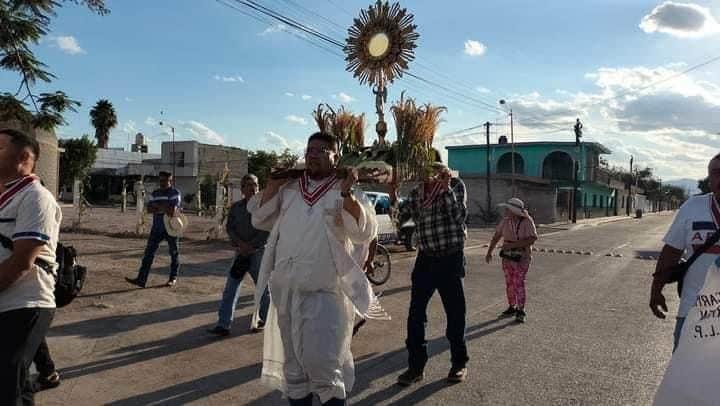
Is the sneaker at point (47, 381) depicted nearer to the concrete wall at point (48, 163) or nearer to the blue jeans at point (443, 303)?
the blue jeans at point (443, 303)

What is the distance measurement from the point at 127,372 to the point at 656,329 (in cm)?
639

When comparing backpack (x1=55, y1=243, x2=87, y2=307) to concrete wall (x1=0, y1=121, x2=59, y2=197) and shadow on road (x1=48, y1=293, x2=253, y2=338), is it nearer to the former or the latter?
shadow on road (x1=48, y1=293, x2=253, y2=338)

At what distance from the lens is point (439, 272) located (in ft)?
16.6

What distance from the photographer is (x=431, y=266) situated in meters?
5.08

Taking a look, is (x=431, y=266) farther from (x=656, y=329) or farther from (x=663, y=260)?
(x=656, y=329)

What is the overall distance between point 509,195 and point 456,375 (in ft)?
120

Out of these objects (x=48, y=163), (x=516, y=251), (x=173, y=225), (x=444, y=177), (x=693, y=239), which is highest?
(x=48, y=163)

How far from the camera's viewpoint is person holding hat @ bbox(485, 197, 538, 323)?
26.0 feet

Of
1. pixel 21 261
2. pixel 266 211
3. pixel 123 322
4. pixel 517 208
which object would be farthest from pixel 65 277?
pixel 517 208

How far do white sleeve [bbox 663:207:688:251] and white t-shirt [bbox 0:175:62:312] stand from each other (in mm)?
3687

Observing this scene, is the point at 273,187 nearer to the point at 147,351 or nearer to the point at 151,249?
the point at 147,351

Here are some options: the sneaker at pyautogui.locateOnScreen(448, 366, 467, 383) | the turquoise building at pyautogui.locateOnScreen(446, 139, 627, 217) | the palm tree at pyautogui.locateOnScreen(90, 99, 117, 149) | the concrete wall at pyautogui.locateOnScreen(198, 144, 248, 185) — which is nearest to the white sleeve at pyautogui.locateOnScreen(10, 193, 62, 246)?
the sneaker at pyautogui.locateOnScreen(448, 366, 467, 383)

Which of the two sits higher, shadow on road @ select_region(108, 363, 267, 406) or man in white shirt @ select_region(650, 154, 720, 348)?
man in white shirt @ select_region(650, 154, 720, 348)

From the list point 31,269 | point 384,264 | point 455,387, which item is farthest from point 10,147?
point 384,264
